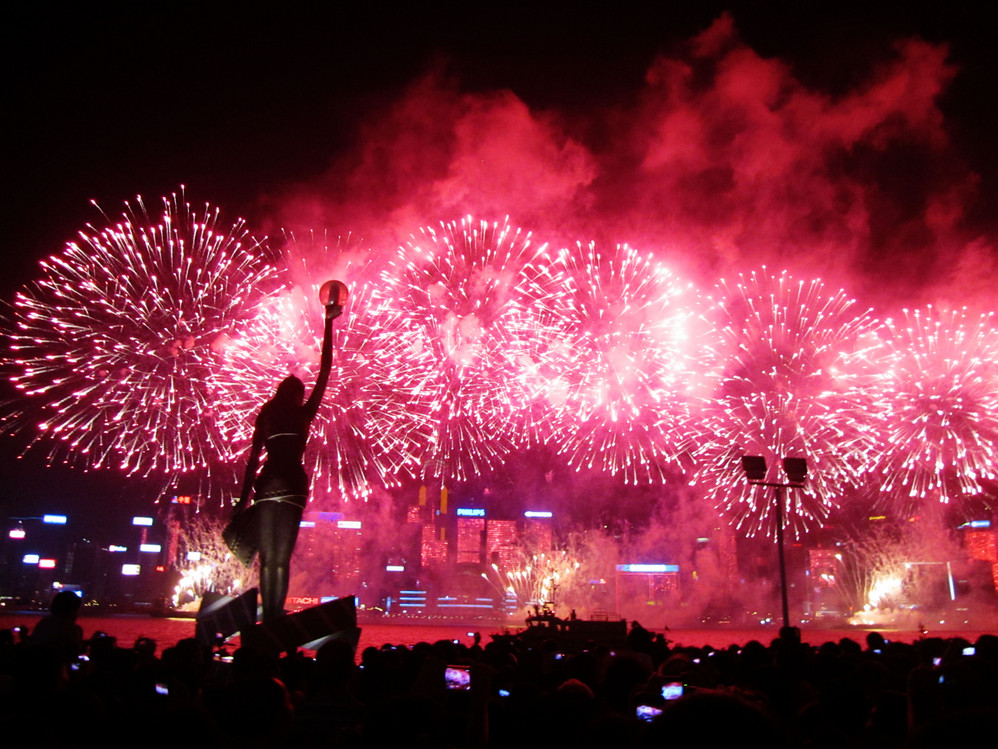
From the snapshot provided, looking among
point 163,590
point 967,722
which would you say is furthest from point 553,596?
point 967,722

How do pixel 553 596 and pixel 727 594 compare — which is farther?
pixel 727 594

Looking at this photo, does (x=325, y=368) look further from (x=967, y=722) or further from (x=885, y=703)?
Result: (x=967, y=722)

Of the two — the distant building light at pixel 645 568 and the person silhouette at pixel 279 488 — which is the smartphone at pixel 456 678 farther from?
the distant building light at pixel 645 568

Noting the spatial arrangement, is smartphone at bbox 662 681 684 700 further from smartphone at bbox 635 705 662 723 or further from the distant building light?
the distant building light

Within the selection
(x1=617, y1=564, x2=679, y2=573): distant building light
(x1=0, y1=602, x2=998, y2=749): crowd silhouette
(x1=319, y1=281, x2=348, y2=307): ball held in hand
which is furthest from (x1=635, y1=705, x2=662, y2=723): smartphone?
(x1=617, y1=564, x2=679, y2=573): distant building light

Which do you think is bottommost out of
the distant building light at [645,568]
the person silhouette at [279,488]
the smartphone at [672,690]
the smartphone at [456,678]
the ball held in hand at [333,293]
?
the distant building light at [645,568]

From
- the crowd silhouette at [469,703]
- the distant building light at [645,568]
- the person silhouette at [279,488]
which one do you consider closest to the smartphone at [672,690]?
the crowd silhouette at [469,703]
